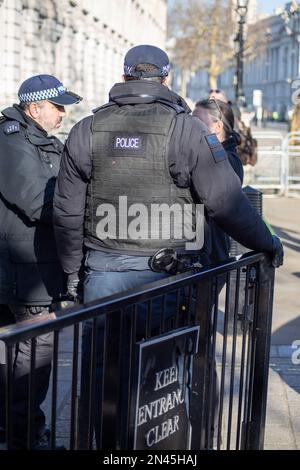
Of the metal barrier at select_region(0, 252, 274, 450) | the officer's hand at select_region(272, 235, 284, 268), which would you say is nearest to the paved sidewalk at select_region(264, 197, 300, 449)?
the metal barrier at select_region(0, 252, 274, 450)

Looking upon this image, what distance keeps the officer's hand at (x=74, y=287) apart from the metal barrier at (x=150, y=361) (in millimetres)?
461

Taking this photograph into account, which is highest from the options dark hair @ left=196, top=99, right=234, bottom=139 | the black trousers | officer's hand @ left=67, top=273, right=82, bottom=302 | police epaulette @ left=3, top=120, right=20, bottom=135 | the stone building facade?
the stone building facade

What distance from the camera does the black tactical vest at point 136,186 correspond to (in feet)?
11.7

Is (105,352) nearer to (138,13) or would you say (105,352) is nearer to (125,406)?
(125,406)

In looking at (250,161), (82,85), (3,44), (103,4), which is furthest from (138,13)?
(250,161)

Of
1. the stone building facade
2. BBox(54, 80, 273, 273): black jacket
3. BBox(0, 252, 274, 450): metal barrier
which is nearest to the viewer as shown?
BBox(0, 252, 274, 450): metal barrier

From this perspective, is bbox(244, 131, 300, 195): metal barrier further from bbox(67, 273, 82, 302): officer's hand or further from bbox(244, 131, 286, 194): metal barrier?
bbox(67, 273, 82, 302): officer's hand

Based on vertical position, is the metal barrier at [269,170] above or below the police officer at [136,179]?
below

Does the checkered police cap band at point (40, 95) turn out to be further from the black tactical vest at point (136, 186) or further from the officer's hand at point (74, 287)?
the officer's hand at point (74, 287)

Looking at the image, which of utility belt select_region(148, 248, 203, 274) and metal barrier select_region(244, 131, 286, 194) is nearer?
utility belt select_region(148, 248, 203, 274)

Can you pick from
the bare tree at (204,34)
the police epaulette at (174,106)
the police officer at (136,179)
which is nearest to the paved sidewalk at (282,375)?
the police officer at (136,179)

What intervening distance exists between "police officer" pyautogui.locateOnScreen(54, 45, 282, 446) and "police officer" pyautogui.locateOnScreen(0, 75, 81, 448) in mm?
467

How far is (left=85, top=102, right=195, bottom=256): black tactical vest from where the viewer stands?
357cm

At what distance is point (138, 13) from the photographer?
54.8m
